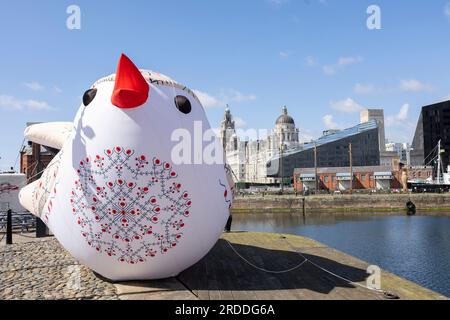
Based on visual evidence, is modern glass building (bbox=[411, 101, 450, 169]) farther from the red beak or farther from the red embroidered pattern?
the red beak

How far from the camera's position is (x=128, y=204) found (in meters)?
6.80

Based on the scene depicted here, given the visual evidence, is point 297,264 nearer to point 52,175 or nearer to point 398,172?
point 52,175

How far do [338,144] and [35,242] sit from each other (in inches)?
3924

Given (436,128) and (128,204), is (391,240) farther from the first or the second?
(436,128)

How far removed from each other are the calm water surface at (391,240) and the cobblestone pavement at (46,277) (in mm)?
13661

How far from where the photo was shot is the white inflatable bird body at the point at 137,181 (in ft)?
22.2

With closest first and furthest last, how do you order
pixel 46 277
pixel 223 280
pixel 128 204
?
pixel 128 204 < pixel 223 280 < pixel 46 277

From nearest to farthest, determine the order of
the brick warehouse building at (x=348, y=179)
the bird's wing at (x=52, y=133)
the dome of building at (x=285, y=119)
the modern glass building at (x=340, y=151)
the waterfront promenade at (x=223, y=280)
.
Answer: the waterfront promenade at (x=223, y=280)
the bird's wing at (x=52, y=133)
the brick warehouse building at (x=348, y=179)
the modern glass building at (x=340, y=151)
the dome of building at (x=285, y=119)

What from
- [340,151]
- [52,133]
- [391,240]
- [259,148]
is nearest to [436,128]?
[340,151]

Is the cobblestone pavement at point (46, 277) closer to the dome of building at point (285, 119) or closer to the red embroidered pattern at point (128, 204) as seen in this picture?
the red embroidered pattern at point (128, 204)

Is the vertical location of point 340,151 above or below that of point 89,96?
above

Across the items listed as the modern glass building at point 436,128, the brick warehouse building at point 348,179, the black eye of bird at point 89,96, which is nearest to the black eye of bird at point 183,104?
the black eye of bird at point 89,96

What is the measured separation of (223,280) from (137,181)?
3.16m

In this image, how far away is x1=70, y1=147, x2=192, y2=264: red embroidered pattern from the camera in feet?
22.2
